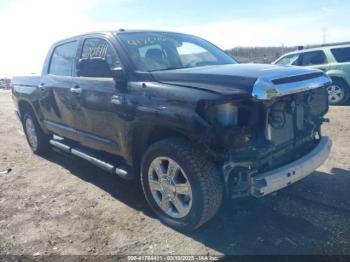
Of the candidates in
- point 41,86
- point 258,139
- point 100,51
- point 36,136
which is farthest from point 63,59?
point 258,139

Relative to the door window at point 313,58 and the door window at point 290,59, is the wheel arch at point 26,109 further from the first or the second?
the door window at point 313,58

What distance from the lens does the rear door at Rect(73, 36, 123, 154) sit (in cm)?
410

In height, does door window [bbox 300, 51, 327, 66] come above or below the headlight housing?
above

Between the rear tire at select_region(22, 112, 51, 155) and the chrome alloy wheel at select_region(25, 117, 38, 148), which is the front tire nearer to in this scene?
the rear tire at select_region(22, 112, 51, 155)

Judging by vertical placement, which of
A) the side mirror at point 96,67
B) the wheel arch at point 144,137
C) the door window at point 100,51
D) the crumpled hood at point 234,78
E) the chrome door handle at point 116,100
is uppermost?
the door window at point 100,51

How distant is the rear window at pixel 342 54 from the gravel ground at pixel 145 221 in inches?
240

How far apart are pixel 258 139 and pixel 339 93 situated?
27.6ft

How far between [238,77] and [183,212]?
1368 millimetres

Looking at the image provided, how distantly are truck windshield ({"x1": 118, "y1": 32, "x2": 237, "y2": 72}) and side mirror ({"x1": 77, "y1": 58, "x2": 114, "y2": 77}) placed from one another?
0.31 metres

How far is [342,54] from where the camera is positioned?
1066cm

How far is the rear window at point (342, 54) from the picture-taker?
34.6 feet

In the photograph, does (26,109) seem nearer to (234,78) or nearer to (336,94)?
(234,78)

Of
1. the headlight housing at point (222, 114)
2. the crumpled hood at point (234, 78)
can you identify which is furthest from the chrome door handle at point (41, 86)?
the headlight housing at point (222, 114)

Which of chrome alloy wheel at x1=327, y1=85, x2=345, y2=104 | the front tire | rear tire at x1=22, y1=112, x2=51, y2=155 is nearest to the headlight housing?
the front tire
